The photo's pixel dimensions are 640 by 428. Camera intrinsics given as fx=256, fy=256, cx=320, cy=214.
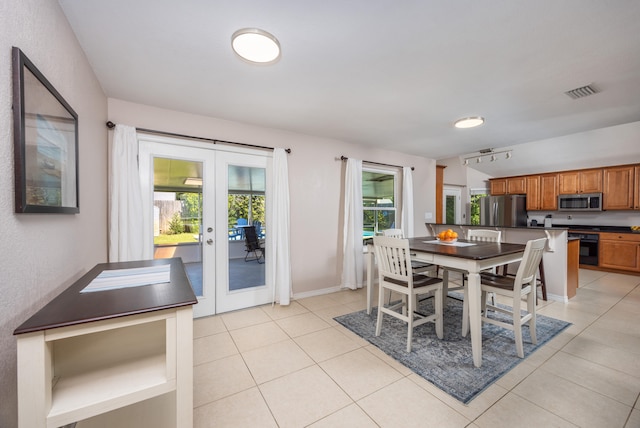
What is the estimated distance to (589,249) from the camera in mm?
5172

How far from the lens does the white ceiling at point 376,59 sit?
1461 millimetres

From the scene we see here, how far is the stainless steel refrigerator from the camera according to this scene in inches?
242

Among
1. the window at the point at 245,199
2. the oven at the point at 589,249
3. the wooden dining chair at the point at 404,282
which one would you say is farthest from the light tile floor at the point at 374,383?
the oven at the point at 589,249

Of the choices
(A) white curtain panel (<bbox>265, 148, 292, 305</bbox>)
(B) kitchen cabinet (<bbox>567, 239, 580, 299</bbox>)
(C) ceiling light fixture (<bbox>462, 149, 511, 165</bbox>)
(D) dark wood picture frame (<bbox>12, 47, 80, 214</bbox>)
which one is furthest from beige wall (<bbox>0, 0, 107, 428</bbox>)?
(C) ceiling light fixture (<bbox>462, 149, 511, 165</bbox>)

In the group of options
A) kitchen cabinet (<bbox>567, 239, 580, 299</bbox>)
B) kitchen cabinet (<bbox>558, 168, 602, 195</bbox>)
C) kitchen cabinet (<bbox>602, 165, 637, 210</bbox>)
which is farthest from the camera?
kitchen cabinet (<bbox>558, 168, 602, 195</bbox>)

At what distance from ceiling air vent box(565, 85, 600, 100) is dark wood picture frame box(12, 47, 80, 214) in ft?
12.6

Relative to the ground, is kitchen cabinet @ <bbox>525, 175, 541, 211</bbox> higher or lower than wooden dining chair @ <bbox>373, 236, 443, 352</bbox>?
higher

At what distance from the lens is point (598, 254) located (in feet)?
16.6

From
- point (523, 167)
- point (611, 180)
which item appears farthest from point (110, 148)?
point (611, 180)

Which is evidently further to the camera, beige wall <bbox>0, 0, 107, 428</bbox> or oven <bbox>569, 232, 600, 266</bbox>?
oven <bbox>569, 232, 600, 266</bbox>

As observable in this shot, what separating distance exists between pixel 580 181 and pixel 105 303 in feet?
25.7

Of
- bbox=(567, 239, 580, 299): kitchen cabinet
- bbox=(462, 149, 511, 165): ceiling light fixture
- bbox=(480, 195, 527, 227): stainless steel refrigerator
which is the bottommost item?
bbox=(567, 239, 580, 299): kitchen cabinet

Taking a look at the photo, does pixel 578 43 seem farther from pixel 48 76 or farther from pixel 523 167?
pixel 523 167

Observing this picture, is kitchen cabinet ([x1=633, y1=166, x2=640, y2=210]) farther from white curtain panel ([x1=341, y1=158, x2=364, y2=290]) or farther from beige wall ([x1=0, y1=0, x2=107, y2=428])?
beige wall ([x1=0, y1=0, x2=107, y2=428])
